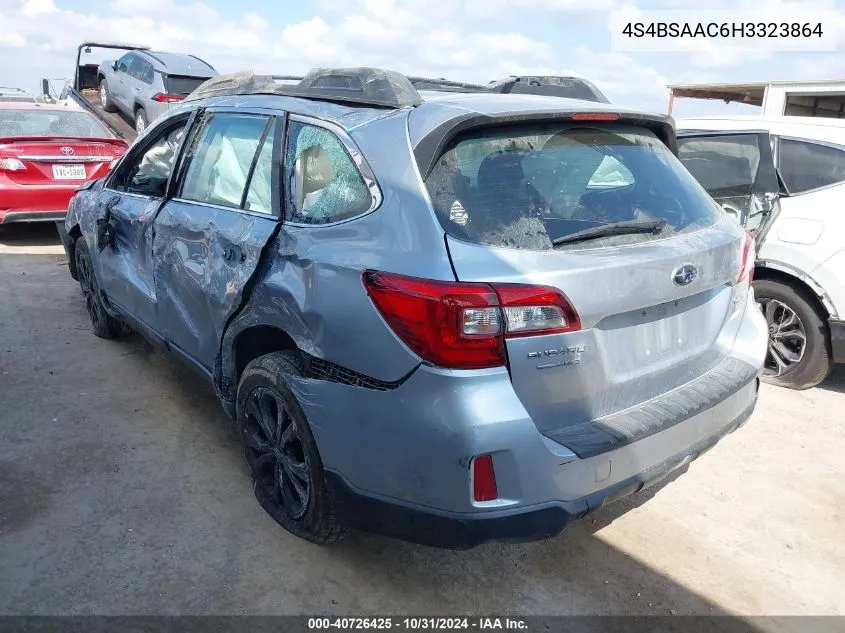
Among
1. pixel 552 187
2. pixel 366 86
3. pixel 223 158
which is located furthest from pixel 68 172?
pixel 552 187

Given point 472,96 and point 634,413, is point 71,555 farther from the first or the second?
point 472,96

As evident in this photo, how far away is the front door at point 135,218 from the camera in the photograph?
12.1 feet

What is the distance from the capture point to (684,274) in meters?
2.40

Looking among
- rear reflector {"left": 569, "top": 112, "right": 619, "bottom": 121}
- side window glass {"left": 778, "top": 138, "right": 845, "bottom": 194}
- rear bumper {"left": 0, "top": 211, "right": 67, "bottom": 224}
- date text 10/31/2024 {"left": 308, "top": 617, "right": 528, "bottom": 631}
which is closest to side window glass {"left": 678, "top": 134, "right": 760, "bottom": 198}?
side window glass {"left": 778, "top": 138, "right": 845, "bottom": 194}

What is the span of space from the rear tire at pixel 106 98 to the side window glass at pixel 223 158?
36.1 feet

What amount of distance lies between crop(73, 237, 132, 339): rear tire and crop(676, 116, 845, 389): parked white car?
4.13m

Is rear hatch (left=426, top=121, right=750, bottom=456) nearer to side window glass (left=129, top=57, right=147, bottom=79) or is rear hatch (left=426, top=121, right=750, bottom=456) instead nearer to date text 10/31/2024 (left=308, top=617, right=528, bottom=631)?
date text 10/31/2024 (left=308, top=617, right=528, bottom=631)

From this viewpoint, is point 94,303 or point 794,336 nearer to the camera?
point 794,336

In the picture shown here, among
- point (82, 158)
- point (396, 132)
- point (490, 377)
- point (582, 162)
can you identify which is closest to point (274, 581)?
point (490, 377)

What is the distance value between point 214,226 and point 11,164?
529 centimetres

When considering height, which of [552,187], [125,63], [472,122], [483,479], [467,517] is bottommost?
[467,517]

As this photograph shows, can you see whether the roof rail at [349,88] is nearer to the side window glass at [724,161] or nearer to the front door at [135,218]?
the front door at [135,218]

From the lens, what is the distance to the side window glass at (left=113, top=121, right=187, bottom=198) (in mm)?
3670

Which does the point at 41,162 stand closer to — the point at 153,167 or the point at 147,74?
the point at 153,167
